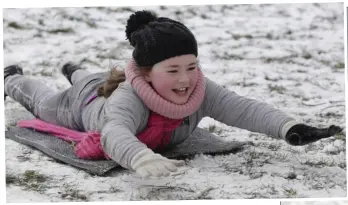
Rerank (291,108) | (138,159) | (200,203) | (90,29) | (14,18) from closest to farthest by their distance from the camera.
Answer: (138,159), (200,203), (291,108), (14,18), (90,29)

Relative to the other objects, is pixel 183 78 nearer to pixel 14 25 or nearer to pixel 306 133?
pixel 306 133

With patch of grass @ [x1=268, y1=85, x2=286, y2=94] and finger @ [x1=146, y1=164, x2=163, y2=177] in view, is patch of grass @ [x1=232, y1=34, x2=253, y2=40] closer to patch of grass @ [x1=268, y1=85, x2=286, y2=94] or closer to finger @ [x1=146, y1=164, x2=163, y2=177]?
patch of grass @ [x1=268, y1=85, x2=286, y2=94]

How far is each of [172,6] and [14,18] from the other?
0.77 meters

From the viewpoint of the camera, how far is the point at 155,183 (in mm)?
2291

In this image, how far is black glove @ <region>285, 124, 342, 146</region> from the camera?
87.6 inches

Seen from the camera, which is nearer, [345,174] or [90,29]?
[345,174]

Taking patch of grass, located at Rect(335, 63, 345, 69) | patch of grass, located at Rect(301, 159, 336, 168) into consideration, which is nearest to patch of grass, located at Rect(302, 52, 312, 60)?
patch of grass, located at Rect(335, 63, 345, 69)

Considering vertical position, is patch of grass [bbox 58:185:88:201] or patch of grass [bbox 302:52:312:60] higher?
patch of grass [bbox 302:52:312:60]

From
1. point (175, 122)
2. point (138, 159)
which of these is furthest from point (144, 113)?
point (138, 159)

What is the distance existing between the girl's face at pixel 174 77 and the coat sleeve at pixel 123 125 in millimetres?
88

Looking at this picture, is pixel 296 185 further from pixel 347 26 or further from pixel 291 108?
pixel 347 26

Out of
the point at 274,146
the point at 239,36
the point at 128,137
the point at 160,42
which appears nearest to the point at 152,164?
the point at 128,137

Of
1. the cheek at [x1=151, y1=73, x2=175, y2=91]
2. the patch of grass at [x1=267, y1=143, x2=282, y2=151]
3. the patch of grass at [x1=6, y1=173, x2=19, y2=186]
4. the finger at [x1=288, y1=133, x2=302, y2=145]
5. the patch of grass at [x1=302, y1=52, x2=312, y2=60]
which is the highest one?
the cheek at [x1=151, y1=73, x2=175, y2=91]

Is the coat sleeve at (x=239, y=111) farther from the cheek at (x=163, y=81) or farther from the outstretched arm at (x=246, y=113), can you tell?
the cheek at (x=163, y=81)
